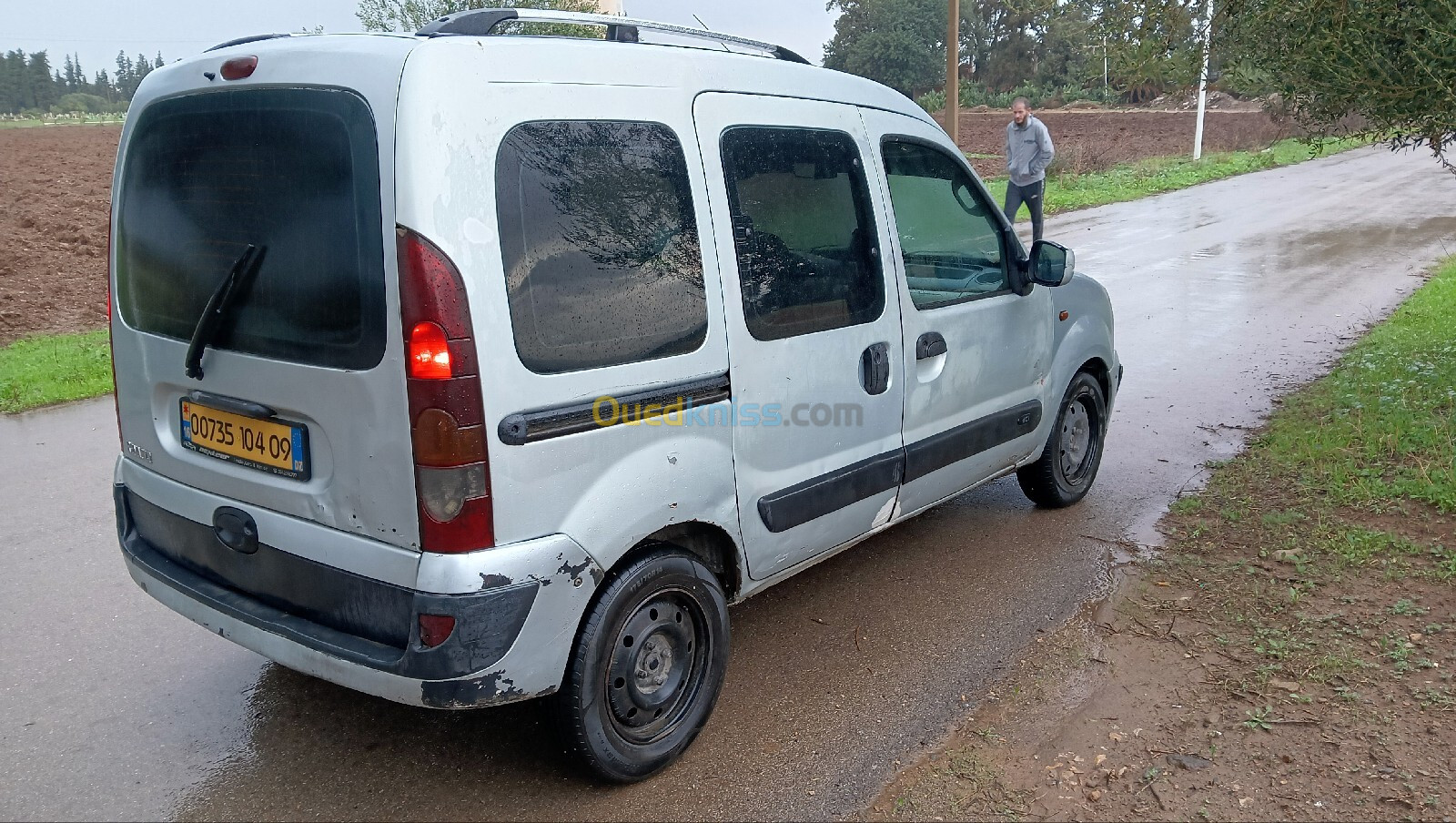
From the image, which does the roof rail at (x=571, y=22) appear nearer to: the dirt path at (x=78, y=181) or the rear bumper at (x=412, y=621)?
the rear bumper at (x=412, y=621)

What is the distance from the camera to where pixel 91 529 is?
205 inches

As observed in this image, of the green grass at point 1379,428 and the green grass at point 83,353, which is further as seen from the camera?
the green grass at point 83,353

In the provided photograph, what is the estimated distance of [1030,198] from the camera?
546 inches

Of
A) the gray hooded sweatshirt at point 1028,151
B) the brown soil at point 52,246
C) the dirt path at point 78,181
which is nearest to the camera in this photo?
the brown soil at point 52,246

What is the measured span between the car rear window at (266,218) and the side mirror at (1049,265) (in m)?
2.92

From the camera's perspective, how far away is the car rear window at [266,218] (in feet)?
8.84

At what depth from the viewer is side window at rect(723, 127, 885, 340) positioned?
133 inches

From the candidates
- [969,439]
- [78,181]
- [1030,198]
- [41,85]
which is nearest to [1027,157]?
[1030,198]

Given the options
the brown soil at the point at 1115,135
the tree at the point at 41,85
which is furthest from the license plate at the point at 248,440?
the tree at the point at 41,85

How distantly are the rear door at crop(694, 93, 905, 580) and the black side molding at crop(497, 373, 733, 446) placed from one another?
0.44ft

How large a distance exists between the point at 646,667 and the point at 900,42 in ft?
254

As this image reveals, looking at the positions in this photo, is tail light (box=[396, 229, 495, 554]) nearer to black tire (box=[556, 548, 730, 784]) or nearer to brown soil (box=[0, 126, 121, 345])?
black tire (box=[556, 548, 730, 784])

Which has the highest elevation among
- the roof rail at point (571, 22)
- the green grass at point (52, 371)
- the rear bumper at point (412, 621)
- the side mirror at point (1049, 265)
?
the roof rail at point (571, 22)

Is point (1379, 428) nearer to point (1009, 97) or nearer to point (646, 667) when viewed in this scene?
point (646, 667)
